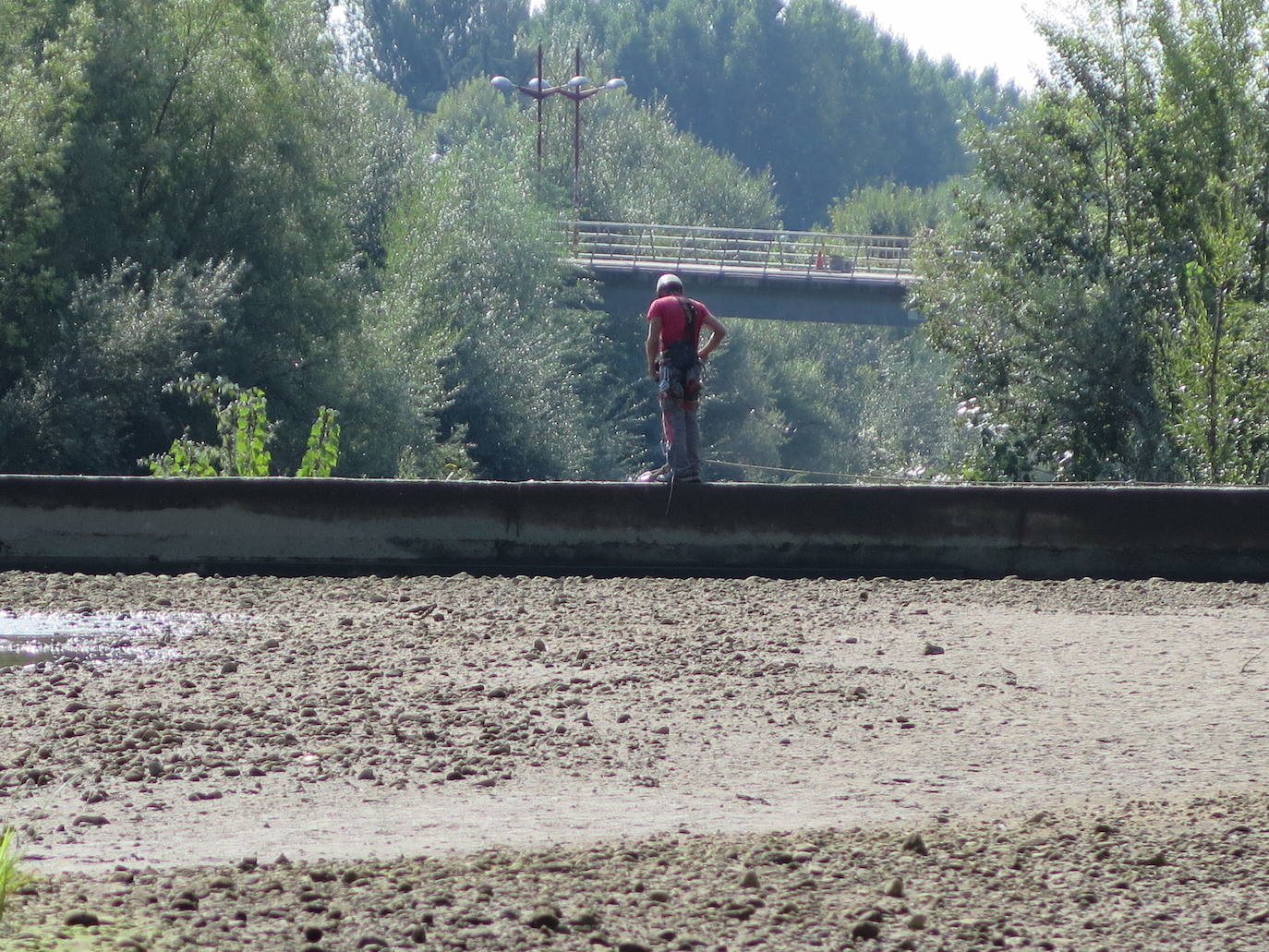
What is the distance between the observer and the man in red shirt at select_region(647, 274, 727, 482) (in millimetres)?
11523

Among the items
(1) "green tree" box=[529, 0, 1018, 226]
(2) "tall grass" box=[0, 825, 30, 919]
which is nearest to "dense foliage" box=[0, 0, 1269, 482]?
(2) "tall grass" box=[0, 825, 30, 919]

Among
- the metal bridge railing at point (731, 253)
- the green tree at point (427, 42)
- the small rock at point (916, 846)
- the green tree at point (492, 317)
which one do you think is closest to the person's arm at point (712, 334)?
the small rock at point (916, 846)

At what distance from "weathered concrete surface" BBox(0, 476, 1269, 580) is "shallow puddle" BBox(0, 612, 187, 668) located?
205 centimetres

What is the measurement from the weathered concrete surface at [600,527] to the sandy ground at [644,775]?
130 centimetres

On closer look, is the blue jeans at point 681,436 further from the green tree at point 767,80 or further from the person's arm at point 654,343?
the green tree at point 767,80

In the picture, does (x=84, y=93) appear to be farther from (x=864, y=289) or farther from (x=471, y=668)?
(x=864, y=289)

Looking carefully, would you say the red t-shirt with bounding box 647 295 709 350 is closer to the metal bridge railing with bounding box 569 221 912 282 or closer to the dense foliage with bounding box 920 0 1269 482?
the dense foliage with bounding box 920 0 1269 482

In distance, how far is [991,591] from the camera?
10.3 metres

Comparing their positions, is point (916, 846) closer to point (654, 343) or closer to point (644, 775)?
point (644, 775)

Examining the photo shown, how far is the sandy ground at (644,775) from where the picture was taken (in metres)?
4.14

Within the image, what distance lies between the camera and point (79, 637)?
8.66 meters

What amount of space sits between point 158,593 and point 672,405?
384cm

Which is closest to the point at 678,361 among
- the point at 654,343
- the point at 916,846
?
the point at 654,343

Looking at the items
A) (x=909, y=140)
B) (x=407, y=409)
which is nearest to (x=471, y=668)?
(x=407, y=409)
